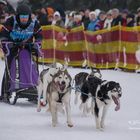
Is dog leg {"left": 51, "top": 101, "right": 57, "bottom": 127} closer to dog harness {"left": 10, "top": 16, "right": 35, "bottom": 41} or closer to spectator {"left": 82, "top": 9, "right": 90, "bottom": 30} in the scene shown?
dog harness {"left": 10, "top": 16, "right": 35, "bottom": 41}

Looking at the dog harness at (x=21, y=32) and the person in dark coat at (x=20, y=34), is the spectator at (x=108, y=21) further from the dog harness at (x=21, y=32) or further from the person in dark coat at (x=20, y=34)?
the dog harness at (x=21, y=32)

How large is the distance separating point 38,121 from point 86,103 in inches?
39.6

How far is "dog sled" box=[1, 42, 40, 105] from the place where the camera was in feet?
37.1

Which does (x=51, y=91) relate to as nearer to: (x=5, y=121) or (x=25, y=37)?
(x=5, y=121)

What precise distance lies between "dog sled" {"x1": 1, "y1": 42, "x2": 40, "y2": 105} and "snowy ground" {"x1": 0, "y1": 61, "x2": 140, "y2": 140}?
25 cm

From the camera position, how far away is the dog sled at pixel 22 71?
37.1 ft

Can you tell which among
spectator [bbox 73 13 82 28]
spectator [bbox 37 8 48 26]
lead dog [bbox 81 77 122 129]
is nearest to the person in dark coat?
lead dog [bbox 81 77 122 129]

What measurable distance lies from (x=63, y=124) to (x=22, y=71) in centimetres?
231

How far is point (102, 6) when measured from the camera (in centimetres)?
2611

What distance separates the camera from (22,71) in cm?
1141

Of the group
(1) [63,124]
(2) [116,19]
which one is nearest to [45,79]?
(1) [63,124]

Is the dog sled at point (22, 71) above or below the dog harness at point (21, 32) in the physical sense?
below

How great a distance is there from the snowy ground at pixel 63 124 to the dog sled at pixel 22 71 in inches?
9.7

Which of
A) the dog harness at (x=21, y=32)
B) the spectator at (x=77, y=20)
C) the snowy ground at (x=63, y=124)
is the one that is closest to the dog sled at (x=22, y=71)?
the dog harness at (x=21, y=32)
